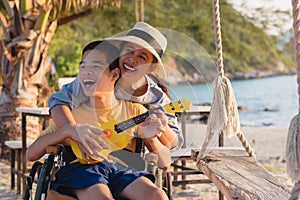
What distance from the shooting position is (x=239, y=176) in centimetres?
245

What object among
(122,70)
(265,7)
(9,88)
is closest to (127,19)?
(265,7)

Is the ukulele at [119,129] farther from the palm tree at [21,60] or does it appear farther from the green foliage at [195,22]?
the green foliage at [195,22]

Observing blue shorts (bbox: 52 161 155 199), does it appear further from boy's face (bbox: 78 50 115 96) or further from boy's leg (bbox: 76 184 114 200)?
boy's face (bbox: 78 50 115 96)

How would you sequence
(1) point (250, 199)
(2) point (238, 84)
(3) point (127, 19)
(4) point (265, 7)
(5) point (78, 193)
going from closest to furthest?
(1) point (250, 199) < (5) point (78, 193) < (3) point (127, 19) < (4) point (265, 7) < (2) point (238, 84)

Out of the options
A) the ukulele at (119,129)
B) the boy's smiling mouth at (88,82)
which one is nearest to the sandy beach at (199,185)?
the ukulele at (119,129)

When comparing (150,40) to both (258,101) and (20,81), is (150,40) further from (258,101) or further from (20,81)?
(258,101)

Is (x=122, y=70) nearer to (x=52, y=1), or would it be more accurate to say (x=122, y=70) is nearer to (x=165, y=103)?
(x=165, y=103)

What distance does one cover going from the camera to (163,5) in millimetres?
12430

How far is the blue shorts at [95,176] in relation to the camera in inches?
93.7

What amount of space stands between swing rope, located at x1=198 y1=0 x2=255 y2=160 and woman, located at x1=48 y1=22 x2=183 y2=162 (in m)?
0.22

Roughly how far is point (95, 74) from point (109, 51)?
113mm

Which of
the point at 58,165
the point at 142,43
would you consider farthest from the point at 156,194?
the point at 142,43

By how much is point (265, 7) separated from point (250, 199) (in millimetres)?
10741

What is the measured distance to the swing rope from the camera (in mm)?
2682
